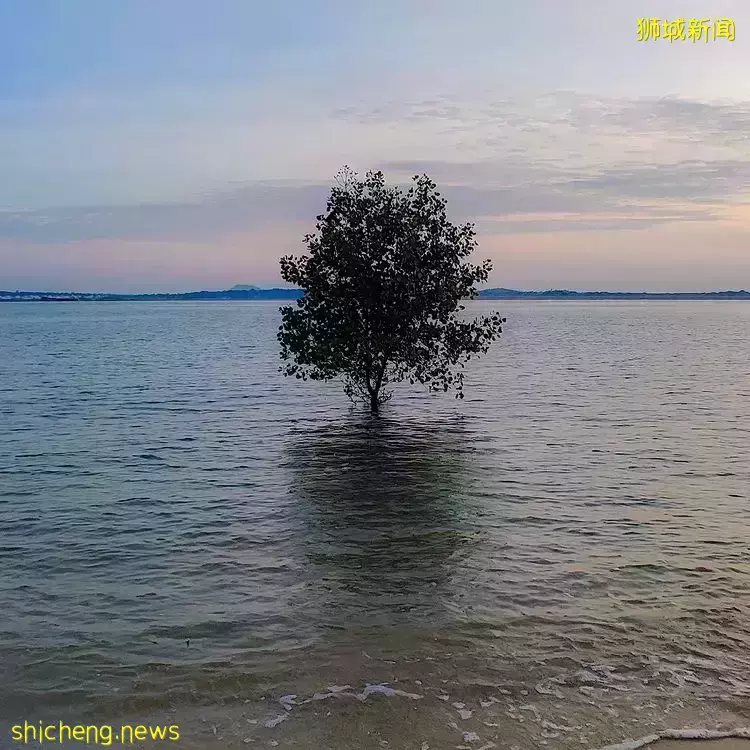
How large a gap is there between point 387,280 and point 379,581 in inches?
712

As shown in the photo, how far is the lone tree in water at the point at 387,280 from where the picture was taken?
1182 inches

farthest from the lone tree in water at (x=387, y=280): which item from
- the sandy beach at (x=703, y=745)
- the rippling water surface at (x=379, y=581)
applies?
the sandy beach at (x=703, y=745)

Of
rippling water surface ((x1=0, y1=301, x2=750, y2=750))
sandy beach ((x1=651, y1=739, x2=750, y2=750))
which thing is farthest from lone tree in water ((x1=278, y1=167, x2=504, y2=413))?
sandy beach ((x1=651, y1=739, x2=750, y2=750))

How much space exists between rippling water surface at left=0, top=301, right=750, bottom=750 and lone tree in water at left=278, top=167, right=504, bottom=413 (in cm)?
326

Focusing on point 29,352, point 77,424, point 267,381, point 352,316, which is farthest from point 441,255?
point 29,352

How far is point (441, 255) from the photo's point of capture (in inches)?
1196

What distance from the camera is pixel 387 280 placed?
30.0m

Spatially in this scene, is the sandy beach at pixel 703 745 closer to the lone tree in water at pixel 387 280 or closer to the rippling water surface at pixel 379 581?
the rippling water surface at pixel 379 581

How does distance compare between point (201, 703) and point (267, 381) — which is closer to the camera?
point (201, 703)

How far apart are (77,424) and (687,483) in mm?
23192

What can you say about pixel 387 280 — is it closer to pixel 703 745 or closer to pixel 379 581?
pixel 379 581

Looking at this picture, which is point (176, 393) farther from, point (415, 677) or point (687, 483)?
point (415, 677)

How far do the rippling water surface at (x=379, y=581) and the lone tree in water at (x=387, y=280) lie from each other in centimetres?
326

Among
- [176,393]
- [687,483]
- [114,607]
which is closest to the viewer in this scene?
[114,607]
